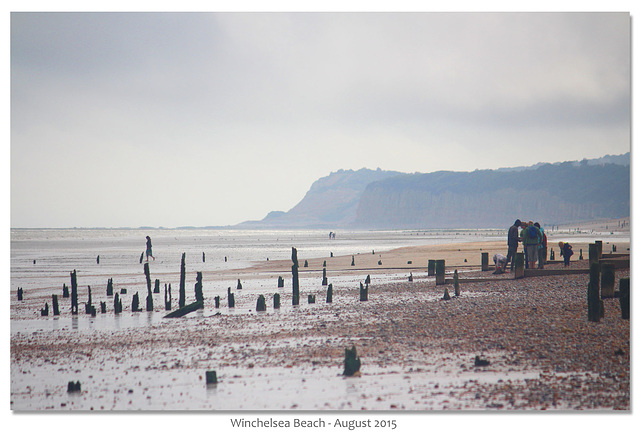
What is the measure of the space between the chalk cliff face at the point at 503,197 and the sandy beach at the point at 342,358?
3471mm

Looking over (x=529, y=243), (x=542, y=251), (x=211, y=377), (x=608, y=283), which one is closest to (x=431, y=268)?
(x=542, y=251)

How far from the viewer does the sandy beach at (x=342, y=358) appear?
8.84 metres

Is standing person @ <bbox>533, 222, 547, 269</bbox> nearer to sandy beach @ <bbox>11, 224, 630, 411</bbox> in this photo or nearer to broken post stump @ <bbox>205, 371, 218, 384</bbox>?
sandy beach @ <bbox>11, 224, 630, 411</bbox>

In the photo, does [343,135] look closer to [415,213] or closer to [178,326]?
[178,326]

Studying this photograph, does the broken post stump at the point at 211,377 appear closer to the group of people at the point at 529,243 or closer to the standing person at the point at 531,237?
the group of people at the point at 529,243

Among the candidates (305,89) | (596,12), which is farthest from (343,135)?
(596,12)

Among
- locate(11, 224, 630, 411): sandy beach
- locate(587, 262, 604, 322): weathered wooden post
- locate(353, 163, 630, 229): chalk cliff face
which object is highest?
locate(353, 163, 630, 229): chalk cliff face

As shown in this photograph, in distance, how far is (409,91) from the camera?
13734mm

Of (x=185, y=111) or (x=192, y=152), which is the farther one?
(x=192, y=152)

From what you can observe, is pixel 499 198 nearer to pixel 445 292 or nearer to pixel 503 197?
pixel 503 197

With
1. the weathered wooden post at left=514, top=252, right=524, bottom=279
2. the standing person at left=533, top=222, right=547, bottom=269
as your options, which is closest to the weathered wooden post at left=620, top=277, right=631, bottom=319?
the weathered wooden post at left=514, top=252, right=524, bottom=279

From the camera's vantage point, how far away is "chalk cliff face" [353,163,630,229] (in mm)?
18156
